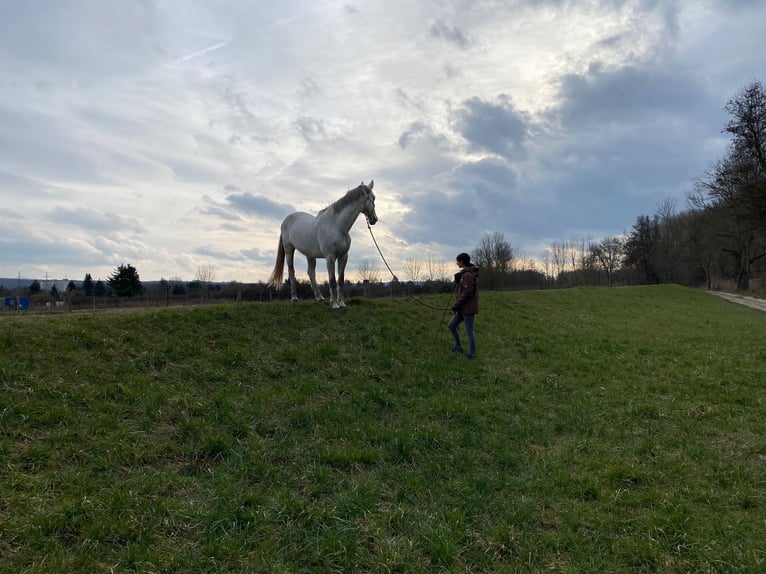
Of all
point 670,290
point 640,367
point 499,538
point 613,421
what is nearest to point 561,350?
point 640,367

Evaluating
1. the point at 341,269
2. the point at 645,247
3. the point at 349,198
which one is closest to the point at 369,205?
the point at 349,198

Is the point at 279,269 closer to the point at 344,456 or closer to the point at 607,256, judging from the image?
the point at 344,456

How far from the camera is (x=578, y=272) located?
2744 inches

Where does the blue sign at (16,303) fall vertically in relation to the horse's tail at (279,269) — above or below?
below

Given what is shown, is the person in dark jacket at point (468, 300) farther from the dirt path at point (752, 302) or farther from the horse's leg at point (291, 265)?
the dirt path at point (752, 302)

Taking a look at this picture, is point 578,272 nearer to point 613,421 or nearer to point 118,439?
point 613,421

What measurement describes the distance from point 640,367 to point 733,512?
6.05 meters

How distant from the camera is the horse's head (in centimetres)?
1029

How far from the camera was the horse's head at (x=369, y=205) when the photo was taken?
1029 cm

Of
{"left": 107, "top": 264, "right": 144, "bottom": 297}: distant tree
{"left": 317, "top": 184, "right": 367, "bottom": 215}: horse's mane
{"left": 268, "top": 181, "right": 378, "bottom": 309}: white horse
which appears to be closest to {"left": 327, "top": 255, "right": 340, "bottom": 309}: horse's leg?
{"left": 268, "top": 181, "right": 378, "bottom": 309}: white horse

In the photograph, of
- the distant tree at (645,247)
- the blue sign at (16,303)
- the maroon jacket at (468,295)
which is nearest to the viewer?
the maroon jacket at (468,295)

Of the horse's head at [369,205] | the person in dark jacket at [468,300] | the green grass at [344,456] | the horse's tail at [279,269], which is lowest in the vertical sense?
the green grass at [344,456]

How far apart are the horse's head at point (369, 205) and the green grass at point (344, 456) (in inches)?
123

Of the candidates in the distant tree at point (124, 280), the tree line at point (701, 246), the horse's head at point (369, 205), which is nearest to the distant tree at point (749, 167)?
the tree line at point (701, 246)
